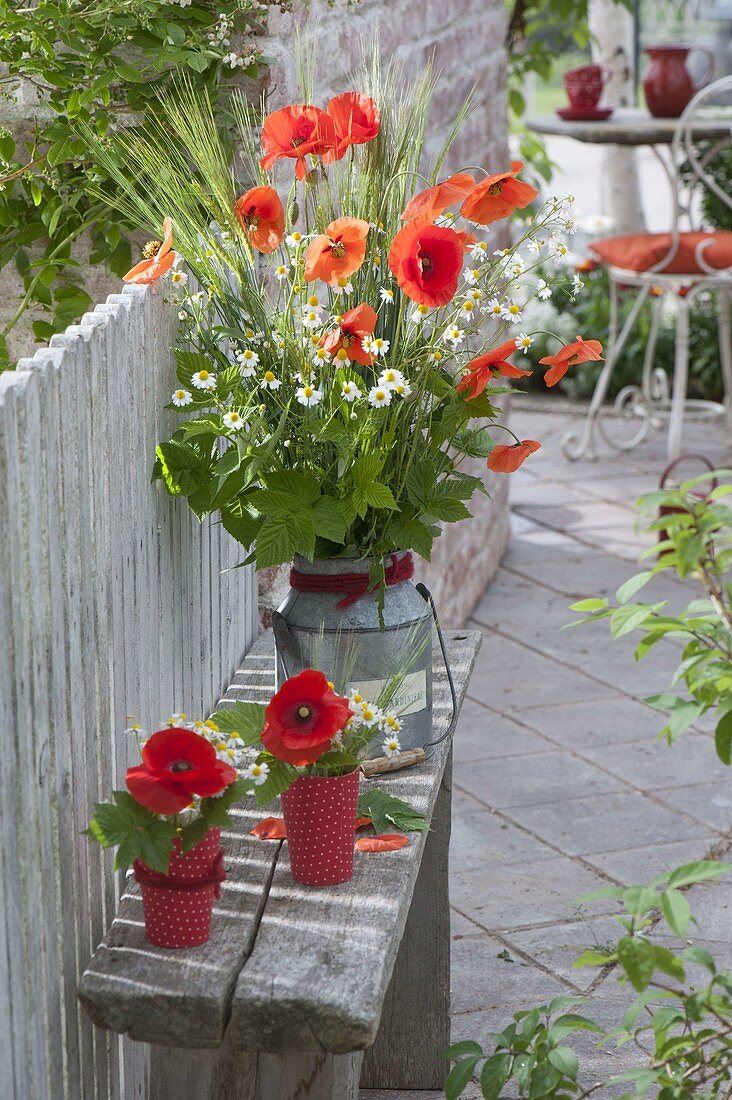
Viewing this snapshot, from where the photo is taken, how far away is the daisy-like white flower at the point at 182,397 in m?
1.70

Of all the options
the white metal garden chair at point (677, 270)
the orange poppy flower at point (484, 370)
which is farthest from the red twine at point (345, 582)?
the white metal garden chair at point (677, 270)

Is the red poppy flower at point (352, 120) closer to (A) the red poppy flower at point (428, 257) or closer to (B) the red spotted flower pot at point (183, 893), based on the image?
(A) the red poppy flower at point (428, 257)

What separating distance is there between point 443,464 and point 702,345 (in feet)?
17.7

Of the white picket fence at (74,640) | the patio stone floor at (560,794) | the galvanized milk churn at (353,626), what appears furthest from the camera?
the patio stone floor at (560,794)

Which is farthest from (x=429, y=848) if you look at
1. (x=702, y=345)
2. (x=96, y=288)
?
(x=702, y=345)

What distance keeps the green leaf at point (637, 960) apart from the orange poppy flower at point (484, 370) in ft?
2.20

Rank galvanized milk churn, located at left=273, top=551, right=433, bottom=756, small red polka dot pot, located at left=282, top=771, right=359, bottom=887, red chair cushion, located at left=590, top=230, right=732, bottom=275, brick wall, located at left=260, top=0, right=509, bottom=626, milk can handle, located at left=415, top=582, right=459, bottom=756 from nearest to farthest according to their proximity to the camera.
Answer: small red polka dot pot, located at left=282, top=771, right=359, bottom=887 < galvanized milk churn, located at left=273, top=551, right=433, bottom=756 < milk can handle, located at left=415, top=582, right=459, bottom=756 < brick wall, located at left=260, top=0, right=509, bottom=626 < red chair cushion, located at left=590, top=230, right=732, bottom=275

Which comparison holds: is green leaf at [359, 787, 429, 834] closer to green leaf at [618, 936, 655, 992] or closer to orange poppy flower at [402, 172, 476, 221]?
green leaf at [618, 936, 655, 992]

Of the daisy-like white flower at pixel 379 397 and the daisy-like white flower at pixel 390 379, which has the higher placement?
the daisy-like white flower at pixel 390 379

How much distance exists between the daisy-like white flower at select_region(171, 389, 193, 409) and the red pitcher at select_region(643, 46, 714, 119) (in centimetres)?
440

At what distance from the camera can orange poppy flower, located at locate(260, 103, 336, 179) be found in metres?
1.73

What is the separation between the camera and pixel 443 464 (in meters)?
1.78

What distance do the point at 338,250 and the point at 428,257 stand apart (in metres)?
0.10

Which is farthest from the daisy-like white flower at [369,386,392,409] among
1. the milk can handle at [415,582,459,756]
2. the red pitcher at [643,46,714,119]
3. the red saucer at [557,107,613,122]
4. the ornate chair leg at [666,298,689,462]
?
the red pitcher at [643,46,714,119]
